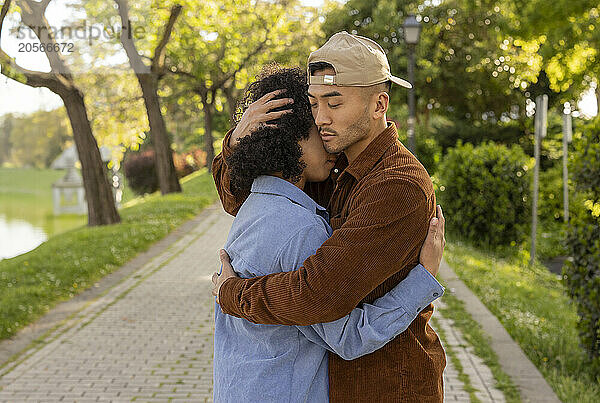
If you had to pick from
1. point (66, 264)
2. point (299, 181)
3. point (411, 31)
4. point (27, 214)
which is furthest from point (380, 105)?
point (27, 214)

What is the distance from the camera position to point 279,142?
184 centimetres

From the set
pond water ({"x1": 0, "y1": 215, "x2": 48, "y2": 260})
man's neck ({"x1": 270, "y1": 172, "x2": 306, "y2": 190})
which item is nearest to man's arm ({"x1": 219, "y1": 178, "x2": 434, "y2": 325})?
man's neck ({"x1": 270, "y1": 172, "x2": 306, "y2": 190})

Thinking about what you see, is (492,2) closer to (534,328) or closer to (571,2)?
(571,2)

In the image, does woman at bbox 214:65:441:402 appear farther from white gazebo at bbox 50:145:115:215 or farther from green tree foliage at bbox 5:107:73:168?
green tree foliage at bbox 5:107:73:168

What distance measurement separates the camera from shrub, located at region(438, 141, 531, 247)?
42.6ft

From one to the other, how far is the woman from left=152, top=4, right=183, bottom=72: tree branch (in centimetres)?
1575

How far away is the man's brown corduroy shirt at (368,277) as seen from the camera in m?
1.67

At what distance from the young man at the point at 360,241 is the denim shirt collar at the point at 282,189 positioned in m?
0.09

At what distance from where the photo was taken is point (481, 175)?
13094 mm

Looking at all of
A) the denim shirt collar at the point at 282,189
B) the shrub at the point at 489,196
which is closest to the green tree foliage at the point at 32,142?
the shrub at the point at 489,196

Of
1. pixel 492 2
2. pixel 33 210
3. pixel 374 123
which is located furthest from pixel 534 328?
pixel 33 210

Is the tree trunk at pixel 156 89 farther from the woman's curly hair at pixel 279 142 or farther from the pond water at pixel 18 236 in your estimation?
the woman's curly hair at pixel 279 142

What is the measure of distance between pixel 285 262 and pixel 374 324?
0.95ft

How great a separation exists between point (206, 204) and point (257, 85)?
1705cm
